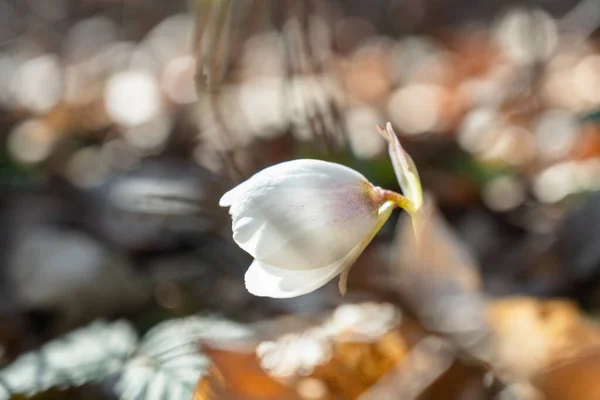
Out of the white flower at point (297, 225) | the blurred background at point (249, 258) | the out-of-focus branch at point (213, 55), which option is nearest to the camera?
the white flower at point (297, 225)

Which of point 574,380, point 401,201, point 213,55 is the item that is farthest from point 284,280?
point 213,55

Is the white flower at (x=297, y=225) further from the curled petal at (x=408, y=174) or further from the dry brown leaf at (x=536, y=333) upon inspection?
the dry brown leaf at (x=536, y=333)

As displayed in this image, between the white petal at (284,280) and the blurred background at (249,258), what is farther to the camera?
the blurred background at (249,258)

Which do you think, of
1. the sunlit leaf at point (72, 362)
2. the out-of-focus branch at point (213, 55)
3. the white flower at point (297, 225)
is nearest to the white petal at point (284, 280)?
the white flower at point (297, 225)

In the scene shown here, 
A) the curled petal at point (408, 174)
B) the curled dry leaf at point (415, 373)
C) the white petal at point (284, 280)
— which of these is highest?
the curled petal at point (408, 174)

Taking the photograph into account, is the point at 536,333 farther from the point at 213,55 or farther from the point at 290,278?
the point at 213,55

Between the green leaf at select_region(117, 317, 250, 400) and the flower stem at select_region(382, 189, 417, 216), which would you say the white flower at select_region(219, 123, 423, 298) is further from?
the green leaf at select_region(117, 317, 250, 400)
